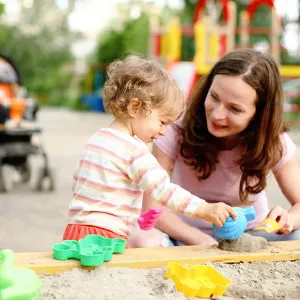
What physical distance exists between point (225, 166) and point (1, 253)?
3.56ft

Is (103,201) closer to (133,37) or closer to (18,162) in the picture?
(18,162)

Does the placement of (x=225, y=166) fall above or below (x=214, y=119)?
below

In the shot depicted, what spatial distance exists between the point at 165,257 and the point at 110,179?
11.7 inches

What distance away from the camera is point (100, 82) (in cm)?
2097

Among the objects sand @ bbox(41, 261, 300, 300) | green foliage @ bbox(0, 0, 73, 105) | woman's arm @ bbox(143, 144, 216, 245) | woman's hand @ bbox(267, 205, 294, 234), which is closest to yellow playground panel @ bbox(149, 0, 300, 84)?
woman's arm @ bbox(143, 144, 216, 245)

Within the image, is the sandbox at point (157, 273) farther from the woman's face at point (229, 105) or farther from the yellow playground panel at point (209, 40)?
the yellow playground panel at point (209, 40)

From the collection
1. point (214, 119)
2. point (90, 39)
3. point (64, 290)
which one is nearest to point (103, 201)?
point (64, 290)

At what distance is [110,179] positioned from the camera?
1841 mm

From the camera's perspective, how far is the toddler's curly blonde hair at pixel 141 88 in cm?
185

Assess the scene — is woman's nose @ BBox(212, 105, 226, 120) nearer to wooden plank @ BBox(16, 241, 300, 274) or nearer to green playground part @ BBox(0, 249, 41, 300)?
wooden plank @ BBox(16, 241, 300, 274)

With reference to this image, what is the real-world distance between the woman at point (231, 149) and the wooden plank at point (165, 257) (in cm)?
17

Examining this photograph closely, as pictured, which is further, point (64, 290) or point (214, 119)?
point (214, 119)

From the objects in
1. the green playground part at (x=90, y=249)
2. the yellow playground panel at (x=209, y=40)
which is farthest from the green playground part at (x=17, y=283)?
the yellow playground panel at (x=209, y=40)

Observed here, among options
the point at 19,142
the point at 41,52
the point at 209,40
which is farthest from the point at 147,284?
the point at 41,52
